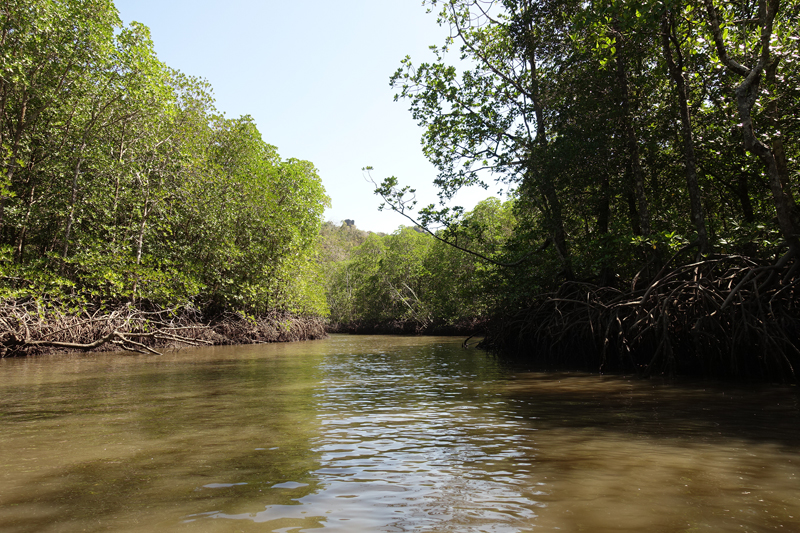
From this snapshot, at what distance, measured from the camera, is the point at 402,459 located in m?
3.43

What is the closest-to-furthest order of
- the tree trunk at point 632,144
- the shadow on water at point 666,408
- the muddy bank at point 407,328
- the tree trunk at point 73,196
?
the shadow on water at point 666,408
the tree trunk at point 632,144
the tree trunk at point 73,196
the muddy bank at point 407,328

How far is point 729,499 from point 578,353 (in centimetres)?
823

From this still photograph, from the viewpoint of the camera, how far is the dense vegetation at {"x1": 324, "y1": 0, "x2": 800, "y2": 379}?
738 centimetres

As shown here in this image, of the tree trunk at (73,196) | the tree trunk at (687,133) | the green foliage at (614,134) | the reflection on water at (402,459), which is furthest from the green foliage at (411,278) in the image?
the reflection on water at (402,459)

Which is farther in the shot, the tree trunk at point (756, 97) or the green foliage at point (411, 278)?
the green foliage at point (411, 278)

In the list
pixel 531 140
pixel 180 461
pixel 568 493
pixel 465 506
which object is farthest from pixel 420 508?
pixel 531 140

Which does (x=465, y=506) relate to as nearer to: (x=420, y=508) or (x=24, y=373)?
(x=420, y=508)

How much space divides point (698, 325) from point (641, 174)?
4765mm

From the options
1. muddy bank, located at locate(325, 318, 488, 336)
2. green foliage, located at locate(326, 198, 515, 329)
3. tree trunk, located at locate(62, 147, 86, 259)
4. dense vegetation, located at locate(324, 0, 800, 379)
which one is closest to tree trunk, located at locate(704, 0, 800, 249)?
dense vegetation, located at locate(324, 0, 800, 379)

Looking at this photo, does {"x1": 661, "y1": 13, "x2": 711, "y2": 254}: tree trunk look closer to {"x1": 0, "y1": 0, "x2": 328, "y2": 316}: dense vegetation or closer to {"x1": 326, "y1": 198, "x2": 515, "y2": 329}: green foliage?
{"x1": 0, "y1": 0, "x2": 328, "y2": 316}: dense vegetation

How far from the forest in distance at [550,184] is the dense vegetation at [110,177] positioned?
0.08 metres

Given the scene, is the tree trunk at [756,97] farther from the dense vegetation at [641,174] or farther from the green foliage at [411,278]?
the green foliage at [411,278]

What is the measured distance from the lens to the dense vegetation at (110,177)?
1201cm

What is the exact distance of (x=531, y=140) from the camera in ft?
44.7
